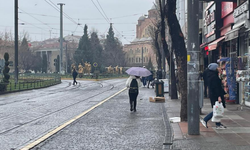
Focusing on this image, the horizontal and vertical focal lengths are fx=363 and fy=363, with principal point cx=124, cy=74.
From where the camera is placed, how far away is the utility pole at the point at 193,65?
8.44 meters

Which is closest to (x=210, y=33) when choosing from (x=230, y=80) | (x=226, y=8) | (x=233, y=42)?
(x=226, y=8)

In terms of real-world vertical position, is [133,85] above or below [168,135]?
above

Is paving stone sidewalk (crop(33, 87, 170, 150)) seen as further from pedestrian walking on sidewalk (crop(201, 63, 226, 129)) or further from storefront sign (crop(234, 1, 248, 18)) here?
storefront sign (crop(234, 1, 248, 18))

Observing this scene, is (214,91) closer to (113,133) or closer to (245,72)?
(113,133)

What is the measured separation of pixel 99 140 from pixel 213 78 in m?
3.58

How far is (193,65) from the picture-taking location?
8438mm

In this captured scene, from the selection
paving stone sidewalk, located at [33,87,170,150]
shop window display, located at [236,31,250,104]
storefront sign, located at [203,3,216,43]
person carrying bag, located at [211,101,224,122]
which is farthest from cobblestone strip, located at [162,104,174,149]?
storefront sign, located at [203,3,216,43]

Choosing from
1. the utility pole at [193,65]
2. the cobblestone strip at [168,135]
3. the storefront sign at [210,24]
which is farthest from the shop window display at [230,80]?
the utility pole at [193,65]

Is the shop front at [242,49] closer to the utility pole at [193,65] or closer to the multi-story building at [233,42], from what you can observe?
the multi-story building at [233,42]

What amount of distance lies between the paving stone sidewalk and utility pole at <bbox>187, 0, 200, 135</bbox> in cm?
79

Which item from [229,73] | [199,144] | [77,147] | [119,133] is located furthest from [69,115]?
[229,73]

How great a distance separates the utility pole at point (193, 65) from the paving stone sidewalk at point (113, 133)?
0.79 m

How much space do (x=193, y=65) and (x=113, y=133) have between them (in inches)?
104

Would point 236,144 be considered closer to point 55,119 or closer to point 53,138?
point 53,138
